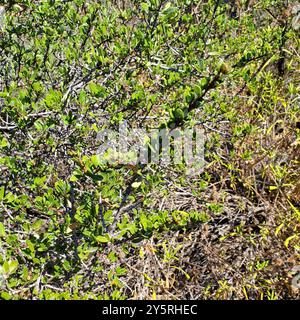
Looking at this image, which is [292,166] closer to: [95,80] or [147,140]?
[95,80]

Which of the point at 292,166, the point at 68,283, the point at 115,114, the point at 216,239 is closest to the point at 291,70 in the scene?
the point at 292,166

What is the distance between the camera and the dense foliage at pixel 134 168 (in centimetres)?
130

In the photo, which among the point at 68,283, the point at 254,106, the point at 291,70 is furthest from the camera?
the point at 291,70

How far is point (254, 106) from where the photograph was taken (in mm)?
2576

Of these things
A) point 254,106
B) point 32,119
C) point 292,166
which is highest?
point 254,106

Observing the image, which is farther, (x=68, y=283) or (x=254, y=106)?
(x=254, y=106)

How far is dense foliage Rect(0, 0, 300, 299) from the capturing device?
1298 mm

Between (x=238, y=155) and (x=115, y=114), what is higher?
(x=115, y=114)

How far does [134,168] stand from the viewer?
1232mm

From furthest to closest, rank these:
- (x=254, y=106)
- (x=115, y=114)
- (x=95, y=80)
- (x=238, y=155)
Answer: (x=254, y=106) < (x=238, y=155) < (x=95, y=80) < (x=115, y=114)

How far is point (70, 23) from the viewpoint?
1.65 m
